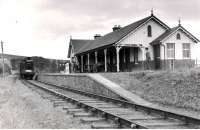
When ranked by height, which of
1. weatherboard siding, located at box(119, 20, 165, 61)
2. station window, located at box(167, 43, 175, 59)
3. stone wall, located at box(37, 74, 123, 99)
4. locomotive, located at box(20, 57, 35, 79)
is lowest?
stone wall, located at box(37, 74, 123, 99)

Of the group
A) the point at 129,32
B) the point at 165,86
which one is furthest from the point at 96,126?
the point at 129,32

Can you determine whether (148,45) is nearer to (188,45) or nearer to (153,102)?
(188,45)

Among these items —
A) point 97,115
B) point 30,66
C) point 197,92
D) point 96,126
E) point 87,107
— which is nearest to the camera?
point 96,126

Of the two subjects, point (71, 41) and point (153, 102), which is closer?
point (153, 102)

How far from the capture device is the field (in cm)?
1308

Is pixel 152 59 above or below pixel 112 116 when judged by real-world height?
above

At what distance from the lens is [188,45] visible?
3008 cm

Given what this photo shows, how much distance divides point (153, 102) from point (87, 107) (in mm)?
3580

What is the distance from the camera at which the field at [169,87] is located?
13.1 m

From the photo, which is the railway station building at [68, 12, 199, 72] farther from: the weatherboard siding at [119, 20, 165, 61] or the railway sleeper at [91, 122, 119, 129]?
the railway sleeper at [91, 122, 119, 129]

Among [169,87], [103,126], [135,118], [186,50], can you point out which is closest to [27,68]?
[186,50]

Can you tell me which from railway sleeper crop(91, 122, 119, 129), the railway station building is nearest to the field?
railway sleeper crop(91, 122, 119, 129)

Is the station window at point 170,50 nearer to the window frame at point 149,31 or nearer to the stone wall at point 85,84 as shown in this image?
the window frame at point 149,31

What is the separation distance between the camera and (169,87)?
1562cm
